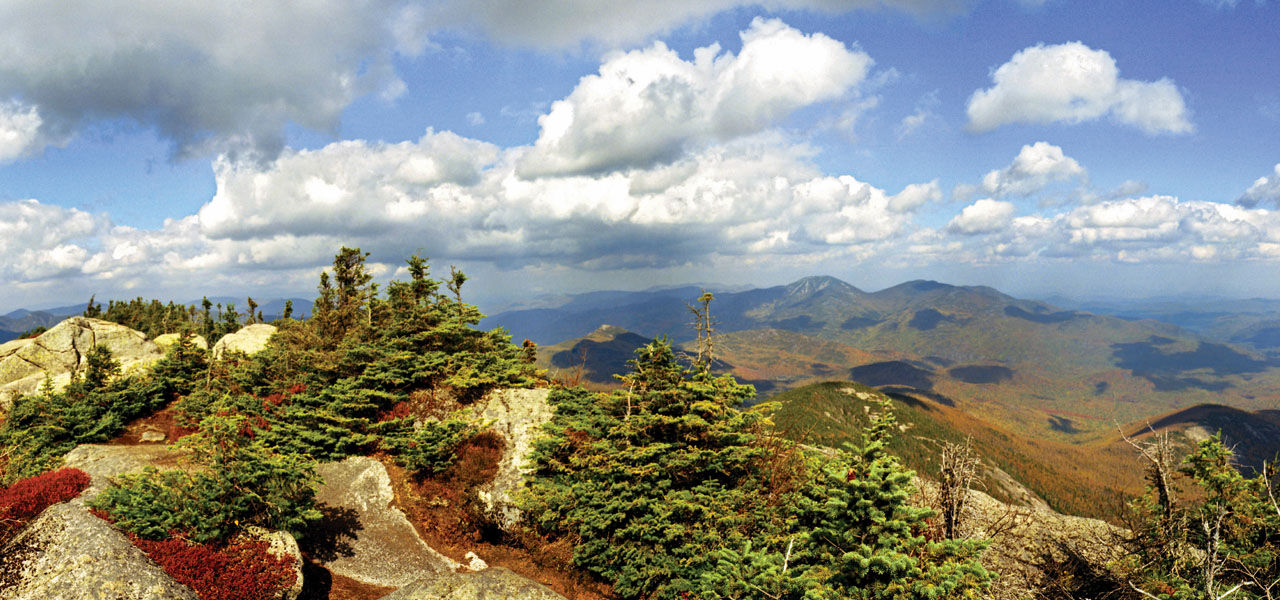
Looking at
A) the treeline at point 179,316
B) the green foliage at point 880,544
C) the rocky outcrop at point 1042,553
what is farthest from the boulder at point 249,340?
the rocky outcrop at point 1042,553

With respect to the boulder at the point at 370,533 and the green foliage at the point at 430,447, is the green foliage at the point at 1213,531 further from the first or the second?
the green foliage at the point at 430,447

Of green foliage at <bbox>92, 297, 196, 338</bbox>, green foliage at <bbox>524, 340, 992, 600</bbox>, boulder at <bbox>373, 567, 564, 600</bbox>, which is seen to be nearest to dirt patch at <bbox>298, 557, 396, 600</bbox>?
green foliage at <bbox>524, 340, 992, 600</bbox>

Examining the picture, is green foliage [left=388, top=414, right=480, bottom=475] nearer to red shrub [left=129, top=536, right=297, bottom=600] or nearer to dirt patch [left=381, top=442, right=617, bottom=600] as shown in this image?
dirt patch [left=381, top=442, right=617, bottom=600]

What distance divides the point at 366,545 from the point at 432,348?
36.8 ft

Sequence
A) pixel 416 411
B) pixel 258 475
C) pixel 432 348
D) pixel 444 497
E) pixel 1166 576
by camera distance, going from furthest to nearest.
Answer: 1. pixel 432 348
2. pixel 416 411
3. pixel 444 497
4. pixel 1166 576
5. pixel 258 475

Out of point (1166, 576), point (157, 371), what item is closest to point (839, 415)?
point (1166, 576)

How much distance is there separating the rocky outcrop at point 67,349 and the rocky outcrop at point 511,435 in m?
31.4

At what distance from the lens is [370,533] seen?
58.0 feet

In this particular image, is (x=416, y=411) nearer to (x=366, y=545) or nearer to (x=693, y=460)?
(x=366, y=545)

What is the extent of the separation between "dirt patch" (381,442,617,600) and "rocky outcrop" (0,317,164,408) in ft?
103

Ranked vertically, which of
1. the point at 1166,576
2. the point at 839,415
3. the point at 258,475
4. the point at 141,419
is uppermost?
the point at 258,475

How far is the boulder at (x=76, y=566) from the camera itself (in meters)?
9.00

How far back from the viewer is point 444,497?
19.9m

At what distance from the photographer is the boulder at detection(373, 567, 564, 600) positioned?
377 inches
